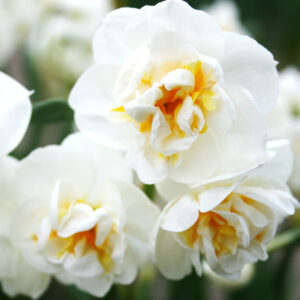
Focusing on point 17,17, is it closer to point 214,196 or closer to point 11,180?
point 11,180

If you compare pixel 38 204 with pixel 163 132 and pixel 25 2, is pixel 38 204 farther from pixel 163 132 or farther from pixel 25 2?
pixel 25 2

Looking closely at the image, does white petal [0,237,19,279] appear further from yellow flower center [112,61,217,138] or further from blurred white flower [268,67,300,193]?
blurred white flower [268,67,300,193]

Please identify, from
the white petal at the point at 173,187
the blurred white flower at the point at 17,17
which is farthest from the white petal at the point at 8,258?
the blurred white flower at the point at 17,17

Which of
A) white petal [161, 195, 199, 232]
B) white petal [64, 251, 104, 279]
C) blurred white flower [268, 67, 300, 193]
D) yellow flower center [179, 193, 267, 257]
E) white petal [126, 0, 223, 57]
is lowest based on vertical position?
blurred white flower [268, 67, 300, 193]

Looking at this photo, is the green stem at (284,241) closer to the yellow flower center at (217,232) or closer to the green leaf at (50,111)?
the yellow flower center at (217,232)

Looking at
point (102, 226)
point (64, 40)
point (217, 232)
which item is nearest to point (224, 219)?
point (217, 232)

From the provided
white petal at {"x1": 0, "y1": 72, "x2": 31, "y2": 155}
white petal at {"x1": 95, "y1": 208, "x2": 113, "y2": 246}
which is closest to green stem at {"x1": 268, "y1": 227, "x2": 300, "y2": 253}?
white petal at {"x1": 95, "y1": 208, "x2": 113, "y2": 246}

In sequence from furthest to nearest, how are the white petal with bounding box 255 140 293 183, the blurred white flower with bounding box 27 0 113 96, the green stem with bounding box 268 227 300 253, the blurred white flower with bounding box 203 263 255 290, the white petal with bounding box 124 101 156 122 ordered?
the blurred white flower with bounding box 27 0 113 96
the blurred white flower with bounding box 203 263 255 290
the green stem with bounding box 268 227 300 253
the white petal with bounding box 255 140 293 183
the white petal with bounding box 124 101 156 122
